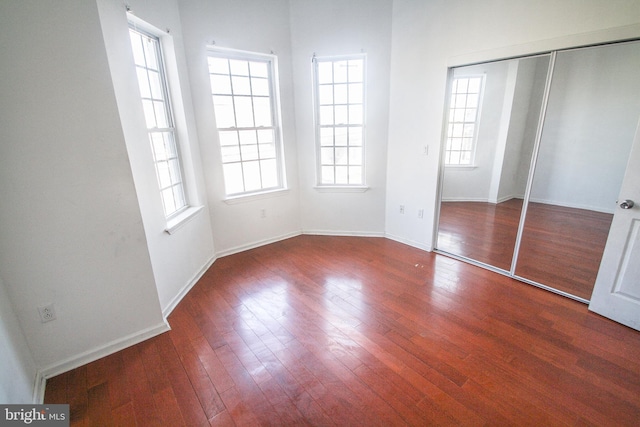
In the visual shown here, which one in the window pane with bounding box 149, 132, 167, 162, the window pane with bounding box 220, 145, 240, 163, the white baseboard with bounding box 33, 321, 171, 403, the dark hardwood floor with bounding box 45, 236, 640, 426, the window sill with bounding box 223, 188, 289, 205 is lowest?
the dark hardwood floor with bounding box 45, 236, 640, 426

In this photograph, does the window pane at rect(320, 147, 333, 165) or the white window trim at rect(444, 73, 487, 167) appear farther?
the window pane at rect(320, 147, 333, 165)

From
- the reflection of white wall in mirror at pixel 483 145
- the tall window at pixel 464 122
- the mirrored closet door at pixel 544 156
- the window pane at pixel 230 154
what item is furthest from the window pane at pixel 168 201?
the reflection of white wall in mirror at pixel 483 145

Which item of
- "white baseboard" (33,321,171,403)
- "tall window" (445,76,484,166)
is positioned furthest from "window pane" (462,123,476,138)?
"white baseboard" (33,321,171,403)

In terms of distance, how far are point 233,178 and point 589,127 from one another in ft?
12.4

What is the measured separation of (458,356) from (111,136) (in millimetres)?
2746

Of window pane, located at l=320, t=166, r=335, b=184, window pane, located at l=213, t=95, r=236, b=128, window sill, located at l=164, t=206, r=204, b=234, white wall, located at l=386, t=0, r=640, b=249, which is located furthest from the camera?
window pane, located at l=320, t=166, r=335, b=184

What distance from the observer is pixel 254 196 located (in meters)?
3.62

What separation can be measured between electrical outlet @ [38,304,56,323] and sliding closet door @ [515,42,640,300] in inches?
154

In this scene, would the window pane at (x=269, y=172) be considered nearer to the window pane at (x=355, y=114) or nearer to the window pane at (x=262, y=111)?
the window pane at (x=262, y=111)

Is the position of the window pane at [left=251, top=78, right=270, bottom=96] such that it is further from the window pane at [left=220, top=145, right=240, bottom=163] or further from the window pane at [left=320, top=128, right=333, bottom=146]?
the window pane at [left=320, top=128, right=333, bottom=146]

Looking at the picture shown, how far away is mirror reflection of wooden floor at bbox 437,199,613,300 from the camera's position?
2.77 m

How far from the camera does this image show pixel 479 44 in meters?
2.70

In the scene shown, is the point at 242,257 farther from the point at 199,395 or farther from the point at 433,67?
the point at 433,67

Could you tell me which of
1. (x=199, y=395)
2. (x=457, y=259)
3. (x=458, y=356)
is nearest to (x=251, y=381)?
(x=199, y=395)
